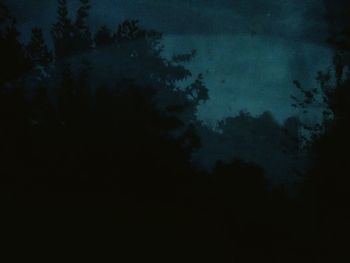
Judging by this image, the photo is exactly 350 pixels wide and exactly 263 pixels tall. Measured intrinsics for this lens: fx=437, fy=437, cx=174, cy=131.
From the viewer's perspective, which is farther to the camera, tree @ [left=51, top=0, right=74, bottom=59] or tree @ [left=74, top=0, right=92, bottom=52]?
tree @ [left=74, top=0, right=92, bottom=52]

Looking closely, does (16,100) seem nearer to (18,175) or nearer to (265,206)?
(18,175)

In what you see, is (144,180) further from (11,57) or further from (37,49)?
(37,49)

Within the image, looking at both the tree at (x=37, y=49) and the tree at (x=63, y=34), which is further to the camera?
the tree at (x=63, y=34)

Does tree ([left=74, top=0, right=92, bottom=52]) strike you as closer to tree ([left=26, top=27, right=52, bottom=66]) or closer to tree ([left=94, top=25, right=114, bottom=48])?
tree ([left=94, top=25, right=114, bottom=48])

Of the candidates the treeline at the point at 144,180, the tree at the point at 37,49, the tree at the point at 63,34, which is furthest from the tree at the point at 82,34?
the treeline at the point at 144,180

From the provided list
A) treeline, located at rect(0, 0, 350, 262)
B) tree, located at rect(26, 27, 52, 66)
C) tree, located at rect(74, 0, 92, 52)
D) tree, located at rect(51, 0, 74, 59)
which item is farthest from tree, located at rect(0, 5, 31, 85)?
tree, located at rect(74, 0, 92, 52)

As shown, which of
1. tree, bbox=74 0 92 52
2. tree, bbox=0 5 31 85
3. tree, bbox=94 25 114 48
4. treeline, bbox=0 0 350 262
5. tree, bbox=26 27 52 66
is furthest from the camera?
tree, bbox=94 25 114 48

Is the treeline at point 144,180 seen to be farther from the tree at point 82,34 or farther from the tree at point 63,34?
the tree at point 82,34

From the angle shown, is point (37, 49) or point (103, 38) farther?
point (103, 38)

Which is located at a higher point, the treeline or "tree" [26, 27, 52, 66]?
"tree" [26, 27, 52, 66]

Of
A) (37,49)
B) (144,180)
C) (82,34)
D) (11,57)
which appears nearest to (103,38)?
(82,34)

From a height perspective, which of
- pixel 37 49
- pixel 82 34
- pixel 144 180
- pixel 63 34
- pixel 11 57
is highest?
pixel 82 34

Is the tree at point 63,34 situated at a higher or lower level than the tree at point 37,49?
higher

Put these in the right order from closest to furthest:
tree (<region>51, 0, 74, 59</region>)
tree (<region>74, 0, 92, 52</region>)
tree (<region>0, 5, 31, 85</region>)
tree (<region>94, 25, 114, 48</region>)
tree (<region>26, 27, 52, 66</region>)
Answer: tree (<region>0, 5, 31, 85</region>) < tree (<region>26, 27, 52, 66</region>) < tree (<region>51, 0, 74, 59</region>) < tree (<region>74, 0, 92, 52</region>) < tree (<region>94, 25, 114, 48</region>)
